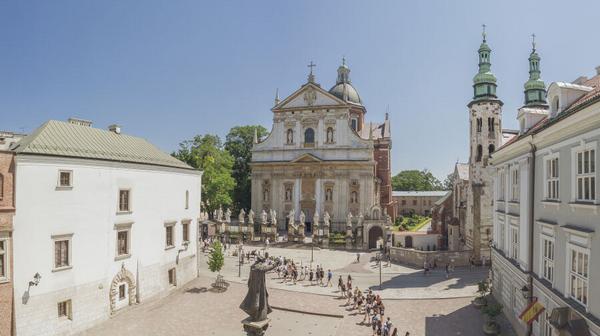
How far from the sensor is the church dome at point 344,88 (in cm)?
6581

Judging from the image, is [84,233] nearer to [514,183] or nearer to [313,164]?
[514,183]

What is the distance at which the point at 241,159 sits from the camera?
222 ft

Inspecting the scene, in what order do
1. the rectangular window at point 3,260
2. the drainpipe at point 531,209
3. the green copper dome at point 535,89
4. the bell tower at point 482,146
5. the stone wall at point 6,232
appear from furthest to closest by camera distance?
the bell tower at point 482,146, the green copper dome at point 535,89, the rectangular window at point 3,260, the stone wall at point 6,232, the drainpipe at point 531,209

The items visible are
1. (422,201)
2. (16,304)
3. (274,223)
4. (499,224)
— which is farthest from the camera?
(422,201)

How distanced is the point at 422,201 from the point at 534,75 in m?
64.2

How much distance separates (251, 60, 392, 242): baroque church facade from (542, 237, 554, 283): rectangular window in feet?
122

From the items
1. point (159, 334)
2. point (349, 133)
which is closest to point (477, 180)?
point (349, 133)

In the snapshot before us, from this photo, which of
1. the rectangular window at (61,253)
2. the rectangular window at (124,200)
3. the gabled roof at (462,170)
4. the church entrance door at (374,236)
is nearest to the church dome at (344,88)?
the gabled roof at (462,170)

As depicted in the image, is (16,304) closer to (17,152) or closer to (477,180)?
(17,152)

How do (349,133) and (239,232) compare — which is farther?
(349,133)

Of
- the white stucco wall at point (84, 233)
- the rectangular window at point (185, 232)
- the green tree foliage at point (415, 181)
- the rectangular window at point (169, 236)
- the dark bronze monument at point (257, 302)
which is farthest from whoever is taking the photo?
the green tree foliage at point (415, 181)

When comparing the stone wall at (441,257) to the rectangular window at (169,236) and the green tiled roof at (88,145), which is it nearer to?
the rectangular window at (169,236)

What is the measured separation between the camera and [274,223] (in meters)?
47.1

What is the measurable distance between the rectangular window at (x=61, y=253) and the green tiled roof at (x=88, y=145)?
159 inches
